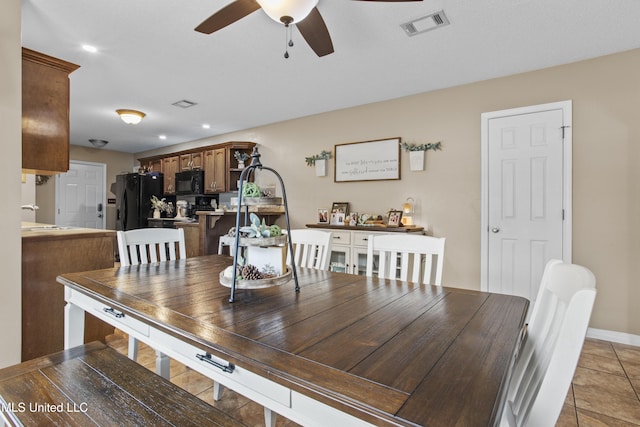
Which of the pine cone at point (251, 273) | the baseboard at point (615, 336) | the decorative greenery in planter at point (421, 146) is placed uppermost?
the decorative greenery in planter at point (421, 146)

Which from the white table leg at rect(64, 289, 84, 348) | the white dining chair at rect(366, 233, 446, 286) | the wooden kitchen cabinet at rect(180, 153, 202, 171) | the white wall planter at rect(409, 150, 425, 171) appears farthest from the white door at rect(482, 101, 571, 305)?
the wooden kitchen cabinet at rect(180, 153, 202, 171)

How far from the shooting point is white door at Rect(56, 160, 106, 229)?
6816 mm

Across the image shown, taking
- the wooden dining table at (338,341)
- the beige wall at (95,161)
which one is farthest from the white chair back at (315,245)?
the beige wall at (95,161)

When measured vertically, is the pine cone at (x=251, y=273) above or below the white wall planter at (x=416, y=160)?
below

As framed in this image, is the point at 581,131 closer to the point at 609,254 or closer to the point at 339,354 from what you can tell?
the point at 609,254

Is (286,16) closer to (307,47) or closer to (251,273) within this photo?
(307,47)

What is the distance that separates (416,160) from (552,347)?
3260mm

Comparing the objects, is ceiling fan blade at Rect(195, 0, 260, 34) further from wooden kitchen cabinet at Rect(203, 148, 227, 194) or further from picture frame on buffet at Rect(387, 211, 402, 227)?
wooden kitchen cabinet at Rect(203, 148, 227, 194)

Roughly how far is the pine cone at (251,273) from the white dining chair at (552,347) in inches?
33.8

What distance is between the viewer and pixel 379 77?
3.42m

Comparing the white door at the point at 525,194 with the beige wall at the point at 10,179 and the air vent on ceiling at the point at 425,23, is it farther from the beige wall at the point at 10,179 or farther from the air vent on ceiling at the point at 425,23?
the beige wall at the point at 10,179

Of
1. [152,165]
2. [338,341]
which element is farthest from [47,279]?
[152,165]

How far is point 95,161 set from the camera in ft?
23.7

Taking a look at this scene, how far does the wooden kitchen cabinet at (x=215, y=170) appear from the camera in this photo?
18.6 feet
